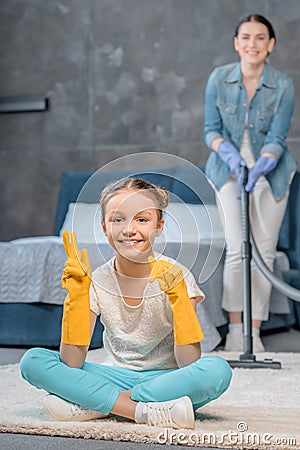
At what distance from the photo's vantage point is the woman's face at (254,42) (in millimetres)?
3221

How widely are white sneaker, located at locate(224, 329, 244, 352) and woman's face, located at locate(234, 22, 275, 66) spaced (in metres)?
1.09

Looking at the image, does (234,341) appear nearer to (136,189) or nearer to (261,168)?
(261,168)

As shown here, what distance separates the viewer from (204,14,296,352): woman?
3299mm

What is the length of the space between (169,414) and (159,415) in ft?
0.07

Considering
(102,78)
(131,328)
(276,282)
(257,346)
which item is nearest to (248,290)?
(276,282)

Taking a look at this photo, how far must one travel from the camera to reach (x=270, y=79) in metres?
3.31

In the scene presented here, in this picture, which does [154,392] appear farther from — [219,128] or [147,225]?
[219,128]

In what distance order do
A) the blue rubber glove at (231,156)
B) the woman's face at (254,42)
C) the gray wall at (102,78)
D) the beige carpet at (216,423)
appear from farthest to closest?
the gray wall at (102,78)
the woman's face at (254,42)
the blue rubber glove at (231,156)
the beige carpet at (216,423)

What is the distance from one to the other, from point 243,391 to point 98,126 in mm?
2947

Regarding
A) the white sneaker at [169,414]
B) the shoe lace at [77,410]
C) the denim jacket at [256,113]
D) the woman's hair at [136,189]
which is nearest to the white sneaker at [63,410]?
the shoe lace at [77,410]

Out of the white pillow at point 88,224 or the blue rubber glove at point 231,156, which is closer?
the white pillow at point 88,224

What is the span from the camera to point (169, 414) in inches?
62.5

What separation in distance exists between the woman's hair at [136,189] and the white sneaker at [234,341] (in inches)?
67.9

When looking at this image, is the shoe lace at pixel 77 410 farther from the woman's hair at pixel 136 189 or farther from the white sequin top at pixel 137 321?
the woman's hair at pixel 136 189
